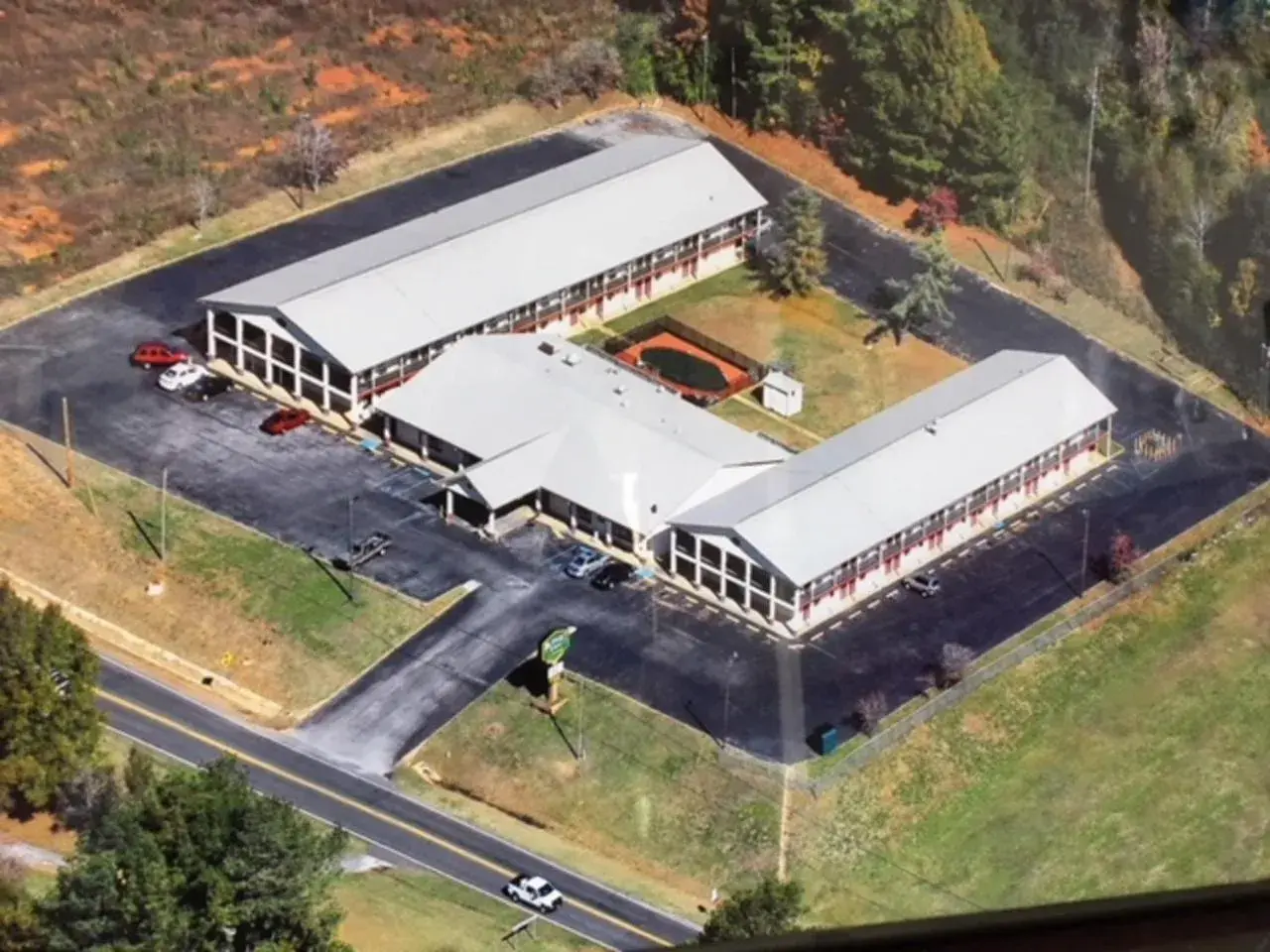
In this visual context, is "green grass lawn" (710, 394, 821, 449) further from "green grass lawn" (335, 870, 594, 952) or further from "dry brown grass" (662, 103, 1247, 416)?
"green grass lawn" (335, 870, 594, 952)

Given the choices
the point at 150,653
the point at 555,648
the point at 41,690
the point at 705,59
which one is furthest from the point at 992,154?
the point at 41,690

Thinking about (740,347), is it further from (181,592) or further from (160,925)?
(160,925)

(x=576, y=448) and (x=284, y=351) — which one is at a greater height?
(x=576, y=448)

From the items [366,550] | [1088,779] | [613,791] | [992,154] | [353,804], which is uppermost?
[992,154]

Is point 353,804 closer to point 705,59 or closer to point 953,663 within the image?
point 953,663

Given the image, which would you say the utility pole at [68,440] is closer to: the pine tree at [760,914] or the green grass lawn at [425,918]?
the green grass lawn at [425,918]

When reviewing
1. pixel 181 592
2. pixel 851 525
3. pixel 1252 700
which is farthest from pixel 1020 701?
pixel 181 592

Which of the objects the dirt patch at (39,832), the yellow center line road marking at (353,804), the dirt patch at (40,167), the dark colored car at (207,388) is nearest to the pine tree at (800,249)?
the dark colored car at (207,388)

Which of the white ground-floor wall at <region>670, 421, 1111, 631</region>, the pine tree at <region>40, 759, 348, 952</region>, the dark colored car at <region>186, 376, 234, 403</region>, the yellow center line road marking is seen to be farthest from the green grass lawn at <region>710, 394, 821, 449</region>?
the pine tree at <region>40, 759, 348, 952</region>
